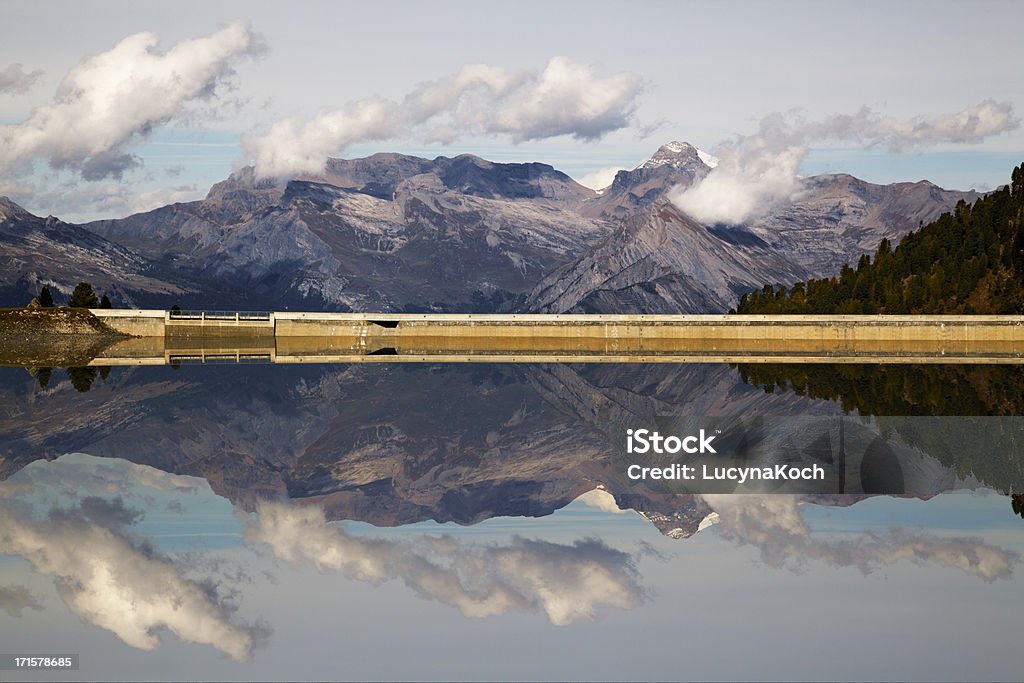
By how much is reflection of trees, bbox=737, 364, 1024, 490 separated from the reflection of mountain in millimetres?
5051

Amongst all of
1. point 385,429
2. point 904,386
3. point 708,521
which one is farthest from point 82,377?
point 708,521

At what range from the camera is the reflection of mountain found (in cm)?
5412

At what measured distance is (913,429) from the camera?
78.6 m

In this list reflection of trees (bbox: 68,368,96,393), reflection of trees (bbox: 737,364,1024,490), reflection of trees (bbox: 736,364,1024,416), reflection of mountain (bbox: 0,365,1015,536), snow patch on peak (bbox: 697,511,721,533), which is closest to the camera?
snow patch on peak (bbox: 697,511,721,533)

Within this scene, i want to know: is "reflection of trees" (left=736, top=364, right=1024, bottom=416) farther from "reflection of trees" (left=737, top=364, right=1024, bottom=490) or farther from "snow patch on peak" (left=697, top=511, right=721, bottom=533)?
"snow patch on peak" (left=697, top=511, right=721, bottom=533)

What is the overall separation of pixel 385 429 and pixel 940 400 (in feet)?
123

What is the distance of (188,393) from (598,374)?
152 feet

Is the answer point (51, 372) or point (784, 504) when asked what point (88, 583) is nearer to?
point (784, 504)

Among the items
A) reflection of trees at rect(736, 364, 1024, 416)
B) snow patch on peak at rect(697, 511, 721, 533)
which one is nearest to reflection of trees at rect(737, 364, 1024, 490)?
reflection of trees at rect(736, 364, 1024, 416)

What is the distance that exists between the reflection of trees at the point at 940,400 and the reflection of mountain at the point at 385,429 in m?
5.05

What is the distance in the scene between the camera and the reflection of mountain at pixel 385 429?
2131 inches

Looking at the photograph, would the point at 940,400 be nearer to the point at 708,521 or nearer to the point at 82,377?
the point at 708,521

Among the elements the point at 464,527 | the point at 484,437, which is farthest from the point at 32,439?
the point at 464,527

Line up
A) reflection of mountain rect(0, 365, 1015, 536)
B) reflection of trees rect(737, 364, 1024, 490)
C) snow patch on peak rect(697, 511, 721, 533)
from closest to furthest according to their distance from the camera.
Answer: snow patch on peak rect(697, 511, 721, 533)
reflection of mountain rect(0, 365, 1015, 536)
reflection of trees rect(737, 364, 1024, 490)
